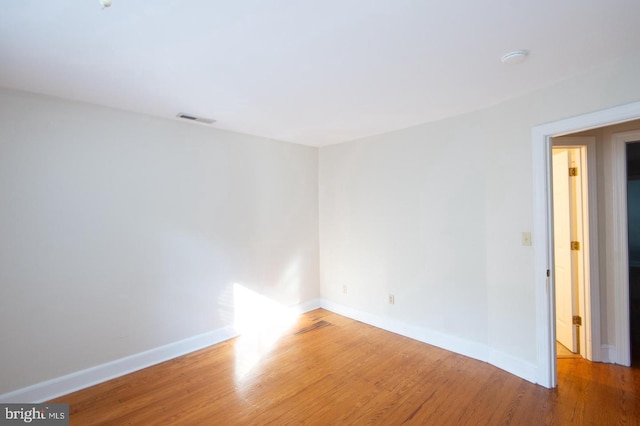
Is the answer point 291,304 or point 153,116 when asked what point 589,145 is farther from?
point 153,116

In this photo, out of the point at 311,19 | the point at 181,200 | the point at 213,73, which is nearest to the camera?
the point at 311,19

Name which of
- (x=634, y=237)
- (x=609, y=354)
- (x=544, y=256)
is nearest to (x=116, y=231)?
(x=544, y=256)

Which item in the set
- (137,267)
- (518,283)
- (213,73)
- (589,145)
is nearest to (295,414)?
(137,267)

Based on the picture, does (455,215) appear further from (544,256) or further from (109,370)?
(109,370)

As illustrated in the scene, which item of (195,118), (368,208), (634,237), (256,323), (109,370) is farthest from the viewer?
(634,237)

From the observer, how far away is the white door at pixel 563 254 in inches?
116

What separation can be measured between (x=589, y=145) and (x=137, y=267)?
4416 millimetres

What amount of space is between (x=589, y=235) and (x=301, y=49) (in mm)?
3075

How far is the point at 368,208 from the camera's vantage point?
12.5 feet

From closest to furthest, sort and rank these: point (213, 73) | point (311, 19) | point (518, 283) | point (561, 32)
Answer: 1. point (311, 19)
2. point (561, 32)
3. point (213, 73)
4. point (518, 283)

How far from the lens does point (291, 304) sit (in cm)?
412

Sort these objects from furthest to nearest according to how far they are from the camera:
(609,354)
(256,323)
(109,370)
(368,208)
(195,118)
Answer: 1. (368,208)
2. (256,323)
3. (195,118)
4. (609,354)
5. (109,370)

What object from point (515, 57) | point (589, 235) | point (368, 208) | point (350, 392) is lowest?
point (350, 392)

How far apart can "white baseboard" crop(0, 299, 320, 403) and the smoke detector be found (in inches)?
141
